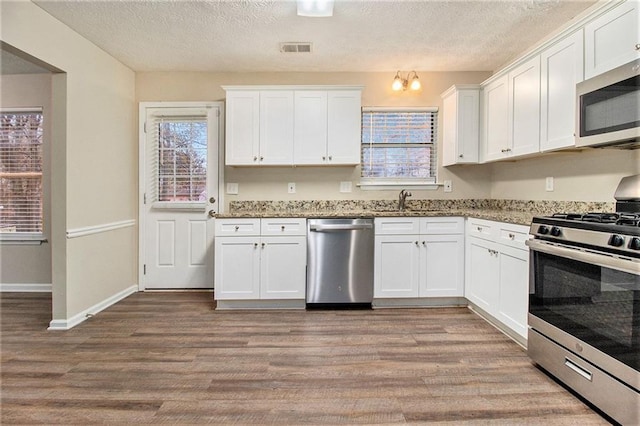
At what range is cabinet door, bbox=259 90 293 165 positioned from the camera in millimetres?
3439

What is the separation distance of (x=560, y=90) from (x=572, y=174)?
70 centimetres

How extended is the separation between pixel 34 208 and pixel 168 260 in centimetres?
160

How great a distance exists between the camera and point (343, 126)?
11.4 ft

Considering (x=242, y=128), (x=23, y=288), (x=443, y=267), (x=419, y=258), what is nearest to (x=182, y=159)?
(x=242, y=128)

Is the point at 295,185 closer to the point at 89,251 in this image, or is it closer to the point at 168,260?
the point at 168,260

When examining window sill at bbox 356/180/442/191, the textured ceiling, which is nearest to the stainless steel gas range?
the textured ceiling

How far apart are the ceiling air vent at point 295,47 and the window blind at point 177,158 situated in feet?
4.09

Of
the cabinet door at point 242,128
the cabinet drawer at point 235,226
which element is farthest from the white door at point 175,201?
the cabinet drawer at point 235,226

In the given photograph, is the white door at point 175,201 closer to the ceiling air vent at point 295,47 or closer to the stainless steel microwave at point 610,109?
the ceiling air vent at point 295,47

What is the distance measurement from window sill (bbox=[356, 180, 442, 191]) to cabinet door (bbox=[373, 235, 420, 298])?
2.52 feet

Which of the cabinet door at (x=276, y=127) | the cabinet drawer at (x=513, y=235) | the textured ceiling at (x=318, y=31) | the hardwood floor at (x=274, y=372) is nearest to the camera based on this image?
the hardwood floor at (x=274, y=372)

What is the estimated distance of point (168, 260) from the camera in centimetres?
381

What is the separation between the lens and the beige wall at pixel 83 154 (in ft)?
8.41

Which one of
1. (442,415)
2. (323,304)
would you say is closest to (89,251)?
(323,304)
